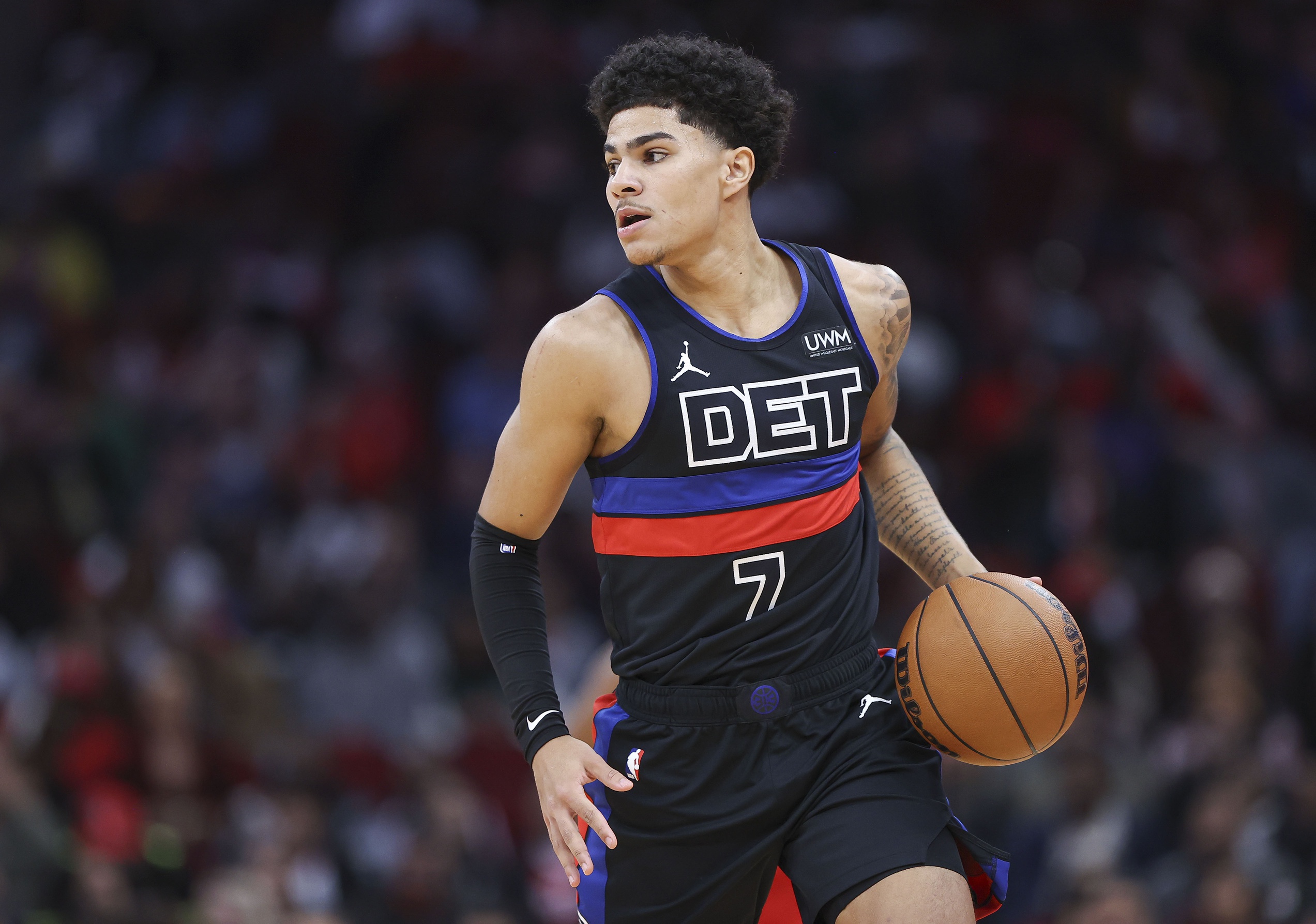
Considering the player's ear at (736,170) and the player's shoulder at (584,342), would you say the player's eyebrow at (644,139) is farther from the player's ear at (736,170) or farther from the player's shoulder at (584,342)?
the player's shoulder at (584,342)

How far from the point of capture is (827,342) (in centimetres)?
363

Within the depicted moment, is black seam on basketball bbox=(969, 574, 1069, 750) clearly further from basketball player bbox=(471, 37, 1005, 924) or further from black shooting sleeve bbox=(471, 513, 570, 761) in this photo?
black shooting sleeve bbox=(471, 513, 570, 761)

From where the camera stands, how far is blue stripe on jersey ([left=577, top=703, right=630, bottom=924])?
3.54 metres

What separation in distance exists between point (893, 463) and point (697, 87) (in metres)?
1.07

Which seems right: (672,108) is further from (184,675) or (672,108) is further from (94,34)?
(94,34)

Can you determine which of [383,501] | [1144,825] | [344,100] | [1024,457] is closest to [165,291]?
[344,100]

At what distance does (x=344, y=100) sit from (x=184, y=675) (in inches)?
194

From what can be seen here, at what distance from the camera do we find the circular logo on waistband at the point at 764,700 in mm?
3441

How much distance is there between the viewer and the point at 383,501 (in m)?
9.27

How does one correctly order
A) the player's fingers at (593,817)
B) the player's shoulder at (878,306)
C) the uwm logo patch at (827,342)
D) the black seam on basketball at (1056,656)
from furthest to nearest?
the player's shoulder at (878,306), the uwm logo patch at (827,342), the black seam on basketball at (1056,656), the player's fingers at (593,817)

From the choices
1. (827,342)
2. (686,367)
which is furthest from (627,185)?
(827,342)

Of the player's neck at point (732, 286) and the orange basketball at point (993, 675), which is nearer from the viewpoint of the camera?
the orange basketball at point (993, 675)

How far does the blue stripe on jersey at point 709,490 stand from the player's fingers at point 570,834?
660 millimetres

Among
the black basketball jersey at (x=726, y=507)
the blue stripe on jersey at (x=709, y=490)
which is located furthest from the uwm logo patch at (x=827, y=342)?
the blue stripe on jersey at (x=709, y=490)
